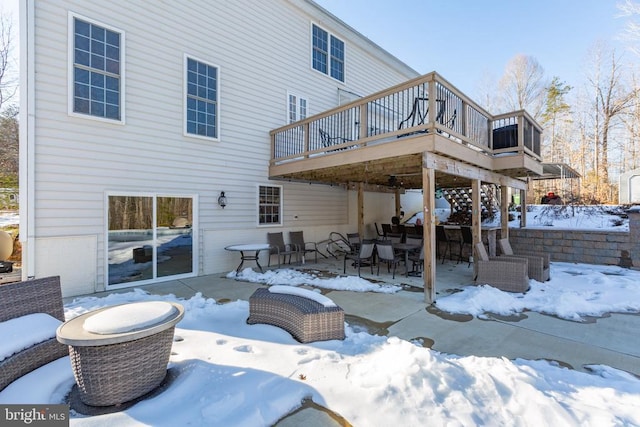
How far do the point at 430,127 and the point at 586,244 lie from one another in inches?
247

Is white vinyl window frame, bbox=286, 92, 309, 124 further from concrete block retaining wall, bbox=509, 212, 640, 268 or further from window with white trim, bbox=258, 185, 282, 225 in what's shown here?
concrete block retaining wall, bbox=509, 212, 640, 268

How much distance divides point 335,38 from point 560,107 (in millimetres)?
16231

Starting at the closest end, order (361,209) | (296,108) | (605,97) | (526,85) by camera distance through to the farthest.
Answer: (296,108)
(361,209)
(605,97)
(526,85)

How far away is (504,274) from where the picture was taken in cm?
545

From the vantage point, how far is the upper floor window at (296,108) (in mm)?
9009

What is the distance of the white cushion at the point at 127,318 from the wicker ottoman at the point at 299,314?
1.25m

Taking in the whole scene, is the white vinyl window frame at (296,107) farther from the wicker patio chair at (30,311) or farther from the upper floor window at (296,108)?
the wicker patio chair at (30,311)

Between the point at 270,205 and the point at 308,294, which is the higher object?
the point at 270,205

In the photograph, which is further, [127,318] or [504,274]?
[504,274]

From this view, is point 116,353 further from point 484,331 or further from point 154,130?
point 154,130

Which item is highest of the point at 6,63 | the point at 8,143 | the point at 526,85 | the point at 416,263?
the point at 526,85

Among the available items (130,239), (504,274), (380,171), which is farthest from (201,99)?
(504,274)

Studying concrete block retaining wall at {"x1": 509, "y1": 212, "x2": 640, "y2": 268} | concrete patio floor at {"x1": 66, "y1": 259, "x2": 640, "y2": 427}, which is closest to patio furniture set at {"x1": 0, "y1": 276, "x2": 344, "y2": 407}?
concrete patio floor at {"x1": 66, "y1": 259, "x2": 640, "y2": 427}

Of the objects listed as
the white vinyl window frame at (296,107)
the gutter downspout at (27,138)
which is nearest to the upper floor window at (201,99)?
the white vinyl window frame at (296,107)
